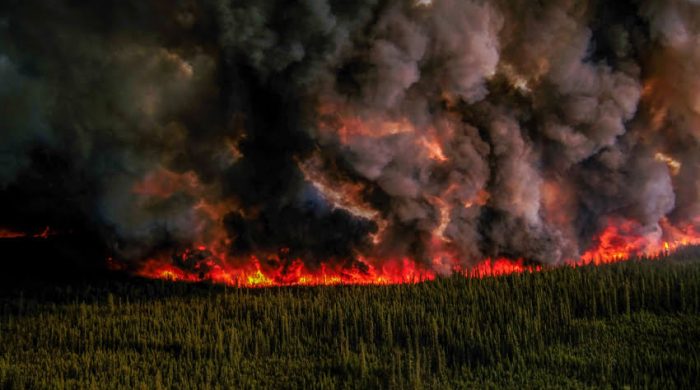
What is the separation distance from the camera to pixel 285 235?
26.9 m

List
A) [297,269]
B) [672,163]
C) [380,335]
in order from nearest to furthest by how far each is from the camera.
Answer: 1. [380,335]
2. [297,269]
3. [672,163]

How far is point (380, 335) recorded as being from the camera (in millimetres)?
18891

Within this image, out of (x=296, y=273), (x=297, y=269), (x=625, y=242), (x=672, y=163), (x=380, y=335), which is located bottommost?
(x=380, y=335)

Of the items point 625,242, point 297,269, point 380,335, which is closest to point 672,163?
point 625,242

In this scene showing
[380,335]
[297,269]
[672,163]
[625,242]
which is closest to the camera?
[380,335]

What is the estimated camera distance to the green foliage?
50.8 ft

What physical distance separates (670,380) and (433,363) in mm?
4689

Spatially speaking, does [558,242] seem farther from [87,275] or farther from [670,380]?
[87,275]

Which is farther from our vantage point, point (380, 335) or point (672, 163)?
point (672, 163)

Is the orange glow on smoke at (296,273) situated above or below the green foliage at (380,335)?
above

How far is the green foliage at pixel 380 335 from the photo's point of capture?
610 inches

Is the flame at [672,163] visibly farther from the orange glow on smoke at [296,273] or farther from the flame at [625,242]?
the orange glow on smoke at [296,273]

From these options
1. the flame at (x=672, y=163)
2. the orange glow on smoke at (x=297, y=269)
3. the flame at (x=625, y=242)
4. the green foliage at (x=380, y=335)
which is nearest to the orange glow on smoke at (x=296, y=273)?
the orange glow on smoke at (x=297, y=269)

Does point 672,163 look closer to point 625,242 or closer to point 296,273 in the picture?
point 625,242
